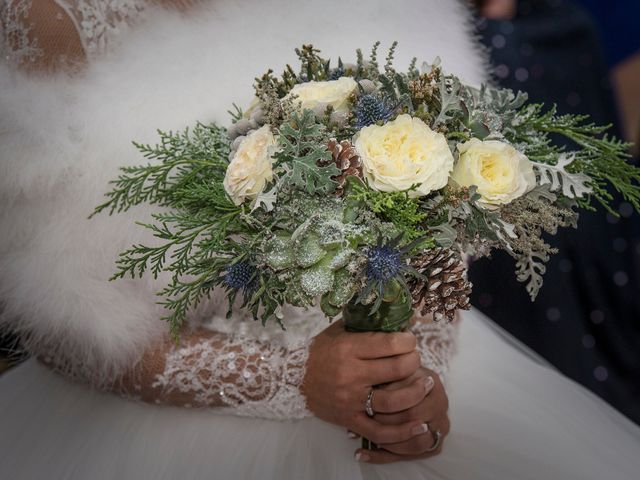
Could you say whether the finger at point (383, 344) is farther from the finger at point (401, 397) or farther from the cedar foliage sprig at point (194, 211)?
the cedar foliage sprig at point (194, 211)

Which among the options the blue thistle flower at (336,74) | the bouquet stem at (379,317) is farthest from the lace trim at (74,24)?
the bouquet stem at (379,317)

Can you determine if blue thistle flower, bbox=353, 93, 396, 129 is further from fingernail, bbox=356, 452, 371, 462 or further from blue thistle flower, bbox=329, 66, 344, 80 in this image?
fingernail, bbox=356, 452, 371, 462

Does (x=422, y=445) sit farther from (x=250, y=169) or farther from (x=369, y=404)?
(x=250, y=169)

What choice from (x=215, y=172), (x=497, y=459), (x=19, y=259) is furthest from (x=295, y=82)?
(x=497, y=459)

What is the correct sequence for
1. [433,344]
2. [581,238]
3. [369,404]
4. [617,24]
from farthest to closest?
1. [617,24]
2. [581,238]
3. [433,344]
4. [369,404]

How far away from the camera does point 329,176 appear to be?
753 mm

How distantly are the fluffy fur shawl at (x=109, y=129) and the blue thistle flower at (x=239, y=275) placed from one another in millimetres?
287

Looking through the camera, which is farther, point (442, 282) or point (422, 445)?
point (422, 445)

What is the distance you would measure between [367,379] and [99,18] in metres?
0.74

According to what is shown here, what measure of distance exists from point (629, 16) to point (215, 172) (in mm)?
2248

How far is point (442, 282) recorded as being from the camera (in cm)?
79

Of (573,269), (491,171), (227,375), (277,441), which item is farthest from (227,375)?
(573,269)

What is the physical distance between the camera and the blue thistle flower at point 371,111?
797 mm

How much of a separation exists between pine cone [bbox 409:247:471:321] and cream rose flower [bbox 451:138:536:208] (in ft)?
0.29
